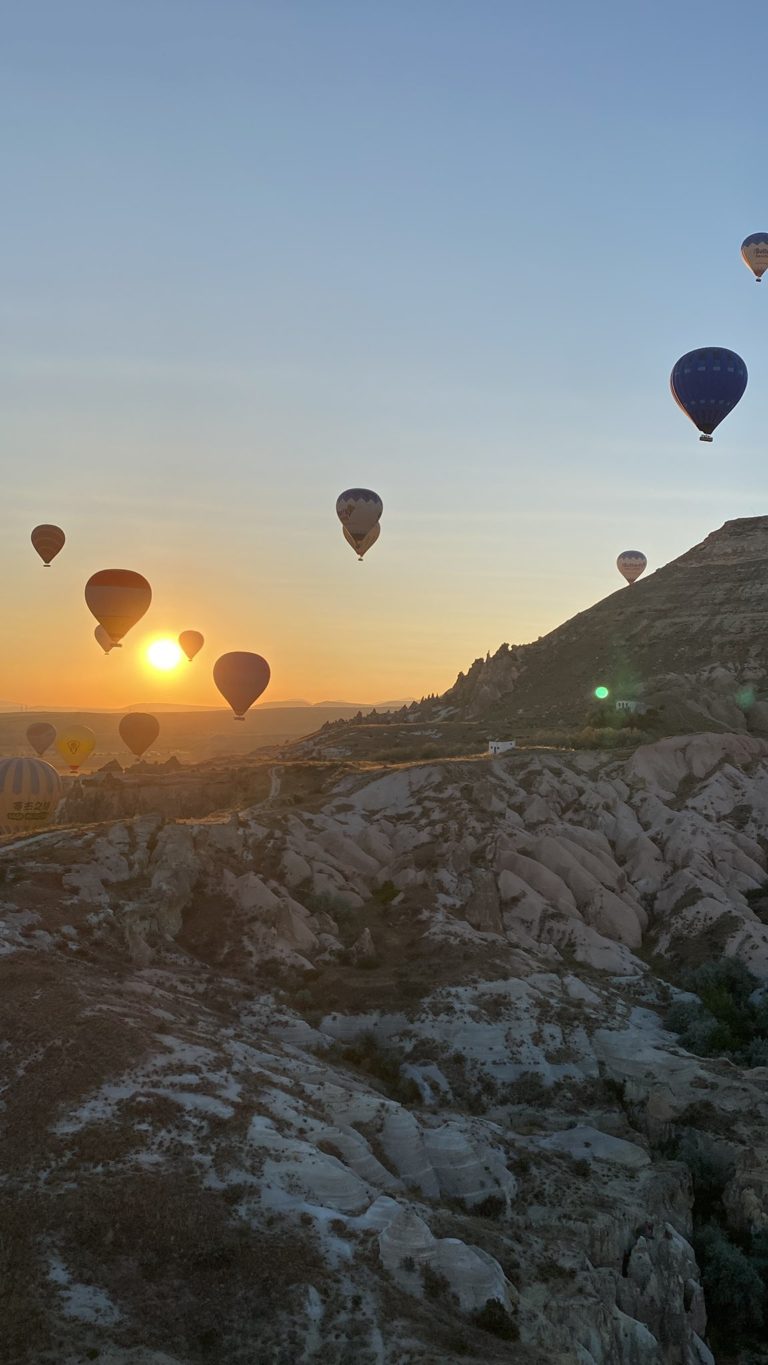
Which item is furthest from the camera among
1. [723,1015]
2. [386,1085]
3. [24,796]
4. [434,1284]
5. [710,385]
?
[710,385]

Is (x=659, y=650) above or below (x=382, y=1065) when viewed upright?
above

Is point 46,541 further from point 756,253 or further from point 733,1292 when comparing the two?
point 733,1292

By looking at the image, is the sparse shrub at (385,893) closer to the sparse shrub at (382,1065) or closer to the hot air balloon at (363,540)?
the sparse shrub at (382,1065)

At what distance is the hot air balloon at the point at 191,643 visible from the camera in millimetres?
111062

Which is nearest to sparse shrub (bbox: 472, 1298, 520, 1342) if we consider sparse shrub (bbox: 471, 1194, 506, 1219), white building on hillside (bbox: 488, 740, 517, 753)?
sparse shrub (bbox: 471, 1194, 506, 1219)

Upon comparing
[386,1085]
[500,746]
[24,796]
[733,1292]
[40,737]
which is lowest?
[733,1292]

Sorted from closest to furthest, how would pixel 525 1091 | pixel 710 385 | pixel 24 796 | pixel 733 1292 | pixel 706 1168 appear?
pixel 733 1292 → pixel 706 1168 → pixel 525 1091 → pixel 24 796 → pixel 710 385

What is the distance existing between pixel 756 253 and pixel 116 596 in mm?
52439

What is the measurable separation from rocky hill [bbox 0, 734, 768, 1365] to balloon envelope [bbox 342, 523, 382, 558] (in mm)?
21897

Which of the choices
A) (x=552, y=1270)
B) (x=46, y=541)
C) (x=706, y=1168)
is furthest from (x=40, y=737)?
(x=552, y=1270)

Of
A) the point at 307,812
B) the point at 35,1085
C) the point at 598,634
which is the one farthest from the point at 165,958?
the point at 598,634

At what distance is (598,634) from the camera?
135 metres

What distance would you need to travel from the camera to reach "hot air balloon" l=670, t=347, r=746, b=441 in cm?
7256

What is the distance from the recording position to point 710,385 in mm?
72562
